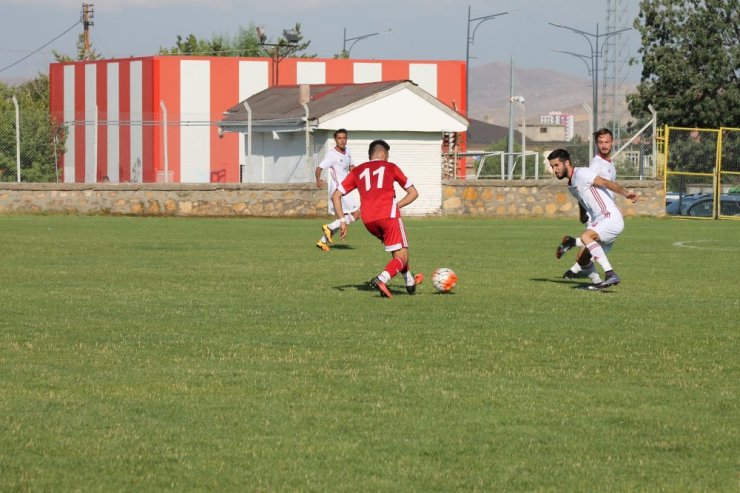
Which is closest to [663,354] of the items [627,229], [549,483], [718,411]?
[718,411]

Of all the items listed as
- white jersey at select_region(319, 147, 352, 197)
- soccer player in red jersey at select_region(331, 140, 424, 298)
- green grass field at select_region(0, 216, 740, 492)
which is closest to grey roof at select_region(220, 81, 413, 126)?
white jersey at select_region(319, 147, 352, 197)

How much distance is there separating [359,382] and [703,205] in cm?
3140

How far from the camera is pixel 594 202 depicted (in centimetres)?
1439

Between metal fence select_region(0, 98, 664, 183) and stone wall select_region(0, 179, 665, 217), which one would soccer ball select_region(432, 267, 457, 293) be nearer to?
stone wall select_region(0, 179, 665, 217)

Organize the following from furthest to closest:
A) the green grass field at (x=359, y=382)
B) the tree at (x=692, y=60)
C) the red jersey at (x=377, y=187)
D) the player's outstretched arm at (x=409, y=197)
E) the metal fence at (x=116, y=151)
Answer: the tree at (x=692, y=60) < the metal fence at (x=116, y=151) < the player's outstretched arm at (x=409, y=197) < the red jersey at (x=377, y=187) < the green grass field at (x=359, y=382)

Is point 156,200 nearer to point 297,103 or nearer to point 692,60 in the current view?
point 297,103

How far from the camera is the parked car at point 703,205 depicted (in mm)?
37219

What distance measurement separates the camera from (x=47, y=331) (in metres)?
10.0

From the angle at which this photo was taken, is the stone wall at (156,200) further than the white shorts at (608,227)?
Yes

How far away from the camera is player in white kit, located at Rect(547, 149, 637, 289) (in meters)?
14.1

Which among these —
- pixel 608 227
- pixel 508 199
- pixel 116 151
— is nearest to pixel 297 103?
pixel 116 151

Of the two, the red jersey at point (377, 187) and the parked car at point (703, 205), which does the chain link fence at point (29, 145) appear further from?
the red jersey at point (377, 187)

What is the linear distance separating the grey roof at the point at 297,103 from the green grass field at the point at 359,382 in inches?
819

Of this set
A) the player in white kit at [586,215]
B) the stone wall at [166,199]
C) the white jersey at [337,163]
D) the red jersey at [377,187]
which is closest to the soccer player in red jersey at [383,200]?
the red jersey at [377,187]
